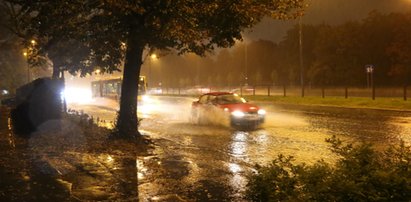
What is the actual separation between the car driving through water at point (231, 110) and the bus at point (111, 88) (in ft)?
91.5

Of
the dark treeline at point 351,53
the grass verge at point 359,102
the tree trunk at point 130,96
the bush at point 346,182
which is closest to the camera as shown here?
the bush at point 346,182

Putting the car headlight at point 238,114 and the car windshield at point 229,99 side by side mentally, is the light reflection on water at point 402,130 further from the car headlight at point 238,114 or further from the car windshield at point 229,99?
the car windshield at point 229,99

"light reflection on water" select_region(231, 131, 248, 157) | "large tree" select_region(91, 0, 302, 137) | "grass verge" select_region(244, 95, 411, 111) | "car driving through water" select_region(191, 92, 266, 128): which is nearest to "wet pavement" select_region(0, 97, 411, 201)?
"light reflection on water" select_region(231, 131, 248, 157)

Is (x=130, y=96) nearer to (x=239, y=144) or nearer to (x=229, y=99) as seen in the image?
(x=239, y=144)

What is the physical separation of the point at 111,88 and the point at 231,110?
34.7m

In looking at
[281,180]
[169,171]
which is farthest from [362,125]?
[281,180]

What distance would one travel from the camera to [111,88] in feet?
168

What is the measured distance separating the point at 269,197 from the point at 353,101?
28587 millimetres

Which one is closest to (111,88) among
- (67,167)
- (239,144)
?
(239,144)

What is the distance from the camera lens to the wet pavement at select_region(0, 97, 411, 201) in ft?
24.6

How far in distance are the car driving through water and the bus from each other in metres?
27.9

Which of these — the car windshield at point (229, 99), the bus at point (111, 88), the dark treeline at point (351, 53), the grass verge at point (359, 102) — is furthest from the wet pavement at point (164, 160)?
the dark treeline at point (351, 53)

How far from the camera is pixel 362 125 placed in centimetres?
1831

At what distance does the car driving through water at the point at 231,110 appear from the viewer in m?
18.1
